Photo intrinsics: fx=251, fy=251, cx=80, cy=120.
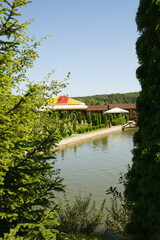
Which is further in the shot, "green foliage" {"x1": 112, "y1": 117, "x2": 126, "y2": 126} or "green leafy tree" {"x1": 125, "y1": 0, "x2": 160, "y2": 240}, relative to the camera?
"green foliage" {"x1": 112, "y1": 117, "x2": 126, "y2": 126}

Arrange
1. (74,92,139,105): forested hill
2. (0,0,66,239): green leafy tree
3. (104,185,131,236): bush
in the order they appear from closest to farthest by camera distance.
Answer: (0,0,66,239): green leafy tree
(104,185,131,236): bush
(74,92,139,105): forested hill

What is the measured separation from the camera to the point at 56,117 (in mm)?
4965

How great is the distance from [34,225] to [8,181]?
96 centimetres

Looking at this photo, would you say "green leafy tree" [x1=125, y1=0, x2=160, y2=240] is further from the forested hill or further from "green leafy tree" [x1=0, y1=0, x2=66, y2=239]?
the forested hill

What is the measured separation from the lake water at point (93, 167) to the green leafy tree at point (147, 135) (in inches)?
190

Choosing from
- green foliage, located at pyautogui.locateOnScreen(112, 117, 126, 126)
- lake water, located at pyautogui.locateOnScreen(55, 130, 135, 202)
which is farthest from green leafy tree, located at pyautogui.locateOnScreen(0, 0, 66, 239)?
green foliage, located at pyautogui.locateOnScreen(112, 117, 126, 126)

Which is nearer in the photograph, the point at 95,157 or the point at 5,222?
the point at 5,222

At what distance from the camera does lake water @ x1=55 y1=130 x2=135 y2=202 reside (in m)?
11.0

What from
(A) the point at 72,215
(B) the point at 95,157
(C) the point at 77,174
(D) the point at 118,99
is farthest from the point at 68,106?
(D) the point at 118,99

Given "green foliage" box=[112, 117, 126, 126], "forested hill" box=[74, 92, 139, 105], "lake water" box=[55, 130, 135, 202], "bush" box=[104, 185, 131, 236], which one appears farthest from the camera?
"forested hill" box=[74, 92, 139, 105]

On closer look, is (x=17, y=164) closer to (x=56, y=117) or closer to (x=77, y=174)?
(x=56, y=117)

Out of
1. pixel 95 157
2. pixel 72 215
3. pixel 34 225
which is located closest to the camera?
pixel 34 225

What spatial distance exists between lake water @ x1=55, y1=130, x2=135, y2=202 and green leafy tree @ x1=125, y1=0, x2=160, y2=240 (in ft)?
15.8

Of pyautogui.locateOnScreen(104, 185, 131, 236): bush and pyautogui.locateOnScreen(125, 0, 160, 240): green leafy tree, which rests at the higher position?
pyautogui.locateOnScreen(125, 0, 160, 240): green leafy tree
